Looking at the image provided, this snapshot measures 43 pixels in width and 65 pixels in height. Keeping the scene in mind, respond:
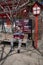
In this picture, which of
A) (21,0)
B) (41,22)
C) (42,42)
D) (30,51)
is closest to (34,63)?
(30,51)

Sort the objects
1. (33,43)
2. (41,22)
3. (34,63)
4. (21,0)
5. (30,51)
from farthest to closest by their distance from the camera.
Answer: (21,0)
(41,22)
(33,43)
(30,51)
(34,63)

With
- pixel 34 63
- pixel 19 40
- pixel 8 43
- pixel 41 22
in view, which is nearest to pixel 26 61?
pixel 34 63

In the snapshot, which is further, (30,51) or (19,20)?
(19,20)

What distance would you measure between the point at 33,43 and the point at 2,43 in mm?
2256

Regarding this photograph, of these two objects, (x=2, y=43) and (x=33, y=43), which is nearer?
(x=33, y=43)

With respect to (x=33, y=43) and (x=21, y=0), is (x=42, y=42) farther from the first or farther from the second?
(x=21, y=0)

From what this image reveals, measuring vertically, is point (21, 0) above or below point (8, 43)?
above

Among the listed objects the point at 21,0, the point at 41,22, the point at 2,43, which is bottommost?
the point at 2,43

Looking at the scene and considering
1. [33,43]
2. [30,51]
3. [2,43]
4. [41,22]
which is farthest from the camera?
[41,22]

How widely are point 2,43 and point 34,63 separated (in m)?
5.28

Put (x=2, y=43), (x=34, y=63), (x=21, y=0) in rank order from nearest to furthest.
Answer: (x=34, y=63) → (x=2, y=43) → (x=21, y=0)

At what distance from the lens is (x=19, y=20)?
1838cm

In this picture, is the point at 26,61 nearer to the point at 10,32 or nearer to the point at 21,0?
the point at 10,32

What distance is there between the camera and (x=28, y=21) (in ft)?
57.9
